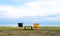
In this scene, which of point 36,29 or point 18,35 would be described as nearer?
point 18,35

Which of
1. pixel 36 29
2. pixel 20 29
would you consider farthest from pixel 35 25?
pixel 20 29

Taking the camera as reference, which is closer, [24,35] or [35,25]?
[24,35]

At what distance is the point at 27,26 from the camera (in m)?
19.2

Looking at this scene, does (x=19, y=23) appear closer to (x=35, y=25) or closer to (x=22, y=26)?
(x=22, y=26)

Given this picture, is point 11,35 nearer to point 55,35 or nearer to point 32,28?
point 55,35

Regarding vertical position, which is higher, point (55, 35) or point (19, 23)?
point (19, 23)

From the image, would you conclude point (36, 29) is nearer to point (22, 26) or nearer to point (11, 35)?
point (22, 26)

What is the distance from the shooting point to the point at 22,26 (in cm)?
1897

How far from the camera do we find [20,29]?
18.9 m

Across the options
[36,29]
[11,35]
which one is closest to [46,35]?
[11,35]

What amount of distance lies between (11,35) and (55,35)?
3.78 meters

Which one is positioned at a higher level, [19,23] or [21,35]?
[19,23]

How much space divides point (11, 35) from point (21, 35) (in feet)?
2.85

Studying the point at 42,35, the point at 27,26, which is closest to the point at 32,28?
the point at 27,26
